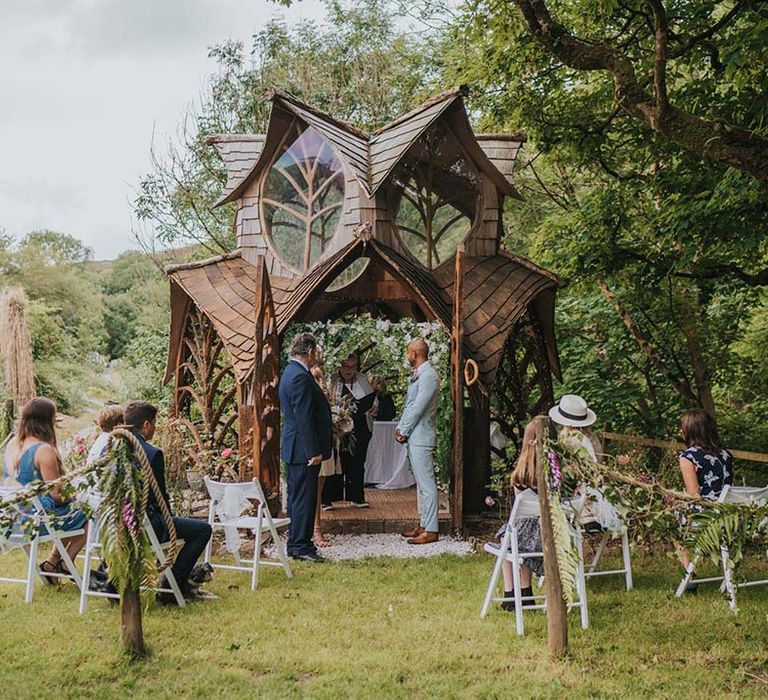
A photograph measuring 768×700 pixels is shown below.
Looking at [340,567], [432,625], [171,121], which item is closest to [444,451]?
[340,567]

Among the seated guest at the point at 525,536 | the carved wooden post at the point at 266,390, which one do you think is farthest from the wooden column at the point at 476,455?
the seated guest at the point at 525,536

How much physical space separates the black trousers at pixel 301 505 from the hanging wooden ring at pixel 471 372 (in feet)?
7.08

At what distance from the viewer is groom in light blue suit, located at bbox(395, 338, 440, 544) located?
8.34 metres

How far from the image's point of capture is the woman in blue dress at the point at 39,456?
634 cm

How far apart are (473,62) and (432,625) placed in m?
7.42

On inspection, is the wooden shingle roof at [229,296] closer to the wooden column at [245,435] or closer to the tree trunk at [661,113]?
the wooden column at [245,435]

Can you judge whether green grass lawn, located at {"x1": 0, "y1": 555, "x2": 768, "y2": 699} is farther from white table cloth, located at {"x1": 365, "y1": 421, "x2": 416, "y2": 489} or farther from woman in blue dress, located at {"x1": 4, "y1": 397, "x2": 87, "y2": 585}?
white table cloth, located at {"x1": 365, "y1": 421, "x2": 416, "y2": 489}

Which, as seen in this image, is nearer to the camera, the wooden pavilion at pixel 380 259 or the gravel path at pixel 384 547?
the gravel path at pixel 384 547

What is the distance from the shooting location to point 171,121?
22.0m

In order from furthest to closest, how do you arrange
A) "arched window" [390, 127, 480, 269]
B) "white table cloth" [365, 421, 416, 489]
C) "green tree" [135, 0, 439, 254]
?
"green tree" [135, 0, 439, 254], "white table cloth" [365, 421, 416, 489], "arched window" [390, 127, 480, 269]

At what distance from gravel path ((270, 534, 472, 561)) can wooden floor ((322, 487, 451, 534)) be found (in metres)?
0.15

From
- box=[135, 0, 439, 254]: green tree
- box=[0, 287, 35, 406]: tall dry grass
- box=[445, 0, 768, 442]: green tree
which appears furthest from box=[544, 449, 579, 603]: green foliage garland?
box=[135, 0, 439, 254]: green tree

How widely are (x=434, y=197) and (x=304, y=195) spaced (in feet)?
5.42

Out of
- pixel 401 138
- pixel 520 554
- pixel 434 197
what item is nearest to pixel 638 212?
pixel 434 197
